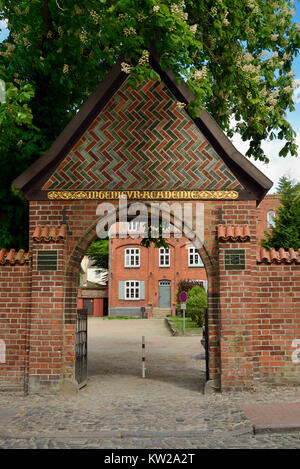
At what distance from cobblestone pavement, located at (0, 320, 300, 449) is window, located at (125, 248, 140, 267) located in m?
32.0

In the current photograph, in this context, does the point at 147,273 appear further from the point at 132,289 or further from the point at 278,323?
the point at 278,323

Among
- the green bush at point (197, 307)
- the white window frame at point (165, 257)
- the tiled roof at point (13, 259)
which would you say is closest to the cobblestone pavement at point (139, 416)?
the tiled roof at point (13, 259)

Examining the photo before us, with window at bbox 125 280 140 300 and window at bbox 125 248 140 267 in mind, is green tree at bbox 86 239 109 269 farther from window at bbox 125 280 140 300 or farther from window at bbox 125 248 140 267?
window at bbox 125 280 140 300

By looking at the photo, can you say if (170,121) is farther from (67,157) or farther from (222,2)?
(222,2)

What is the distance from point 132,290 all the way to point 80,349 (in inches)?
1363

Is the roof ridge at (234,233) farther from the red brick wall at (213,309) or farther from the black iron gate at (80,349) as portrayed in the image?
the black iron gate at (80,349)

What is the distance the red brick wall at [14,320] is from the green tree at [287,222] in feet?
71.7

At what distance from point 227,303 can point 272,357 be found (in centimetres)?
151

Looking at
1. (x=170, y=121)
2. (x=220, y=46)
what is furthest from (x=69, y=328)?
(x=220, y=46)

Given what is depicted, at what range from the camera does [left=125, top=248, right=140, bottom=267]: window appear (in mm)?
44969

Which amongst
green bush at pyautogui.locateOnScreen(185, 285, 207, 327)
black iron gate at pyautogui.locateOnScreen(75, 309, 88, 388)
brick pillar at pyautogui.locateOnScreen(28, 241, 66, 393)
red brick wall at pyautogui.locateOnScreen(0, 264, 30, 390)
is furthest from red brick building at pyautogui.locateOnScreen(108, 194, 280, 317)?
brick pillar at pyautogui.locateOnScreen(28, 241, 66, 393)

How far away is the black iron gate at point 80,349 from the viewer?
10.1 m

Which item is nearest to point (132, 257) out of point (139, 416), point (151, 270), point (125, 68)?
point (151, 270)

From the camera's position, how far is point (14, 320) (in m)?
9.91
